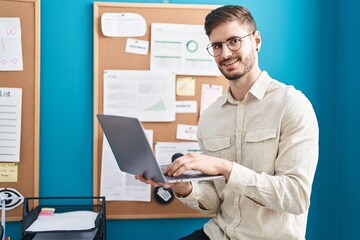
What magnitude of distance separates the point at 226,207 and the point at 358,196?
2.24 feet

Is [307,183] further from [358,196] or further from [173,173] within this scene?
[358,196]

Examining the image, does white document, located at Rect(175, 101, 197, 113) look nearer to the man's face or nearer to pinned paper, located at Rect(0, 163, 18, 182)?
the man's face

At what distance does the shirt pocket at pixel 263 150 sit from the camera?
1308 millimetres

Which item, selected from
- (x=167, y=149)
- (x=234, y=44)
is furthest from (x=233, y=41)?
(x=167, y=149)

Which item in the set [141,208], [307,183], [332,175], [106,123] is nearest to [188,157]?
[106,123]

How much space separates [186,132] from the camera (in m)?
1.80

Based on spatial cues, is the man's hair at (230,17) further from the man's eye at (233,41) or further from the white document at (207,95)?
the white document at (207,95)

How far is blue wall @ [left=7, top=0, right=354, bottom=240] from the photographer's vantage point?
1745 mm

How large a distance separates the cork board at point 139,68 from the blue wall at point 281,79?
40 mm

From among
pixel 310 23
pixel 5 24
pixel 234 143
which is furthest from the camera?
pixel 310 23

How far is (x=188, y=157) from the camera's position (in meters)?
1.18

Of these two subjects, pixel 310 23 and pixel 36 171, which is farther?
pixel 310 23

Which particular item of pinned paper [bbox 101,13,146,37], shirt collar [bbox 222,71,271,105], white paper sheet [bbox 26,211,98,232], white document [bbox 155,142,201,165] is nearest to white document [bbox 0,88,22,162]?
white paper sheet [bbox 26,211,98,232]

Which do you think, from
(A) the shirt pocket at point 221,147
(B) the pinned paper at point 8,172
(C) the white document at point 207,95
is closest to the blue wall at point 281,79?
(B) the pinned paper at point 8,172
